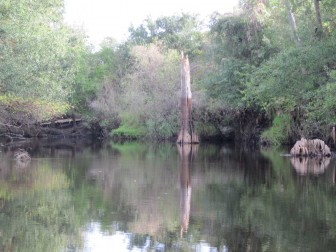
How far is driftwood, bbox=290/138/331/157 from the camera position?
30.0m

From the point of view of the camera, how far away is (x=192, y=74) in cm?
5000

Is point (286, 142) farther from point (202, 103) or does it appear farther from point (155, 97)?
point (155, 97)

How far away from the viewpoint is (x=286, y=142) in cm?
4050

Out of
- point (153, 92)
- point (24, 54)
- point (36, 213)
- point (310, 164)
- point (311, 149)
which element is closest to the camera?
point (36, 213)

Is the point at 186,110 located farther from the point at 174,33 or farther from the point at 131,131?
the point at 174,33

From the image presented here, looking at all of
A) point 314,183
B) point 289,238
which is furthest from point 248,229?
point 314,183

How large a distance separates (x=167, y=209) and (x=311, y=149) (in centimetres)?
1810

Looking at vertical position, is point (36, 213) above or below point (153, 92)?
below

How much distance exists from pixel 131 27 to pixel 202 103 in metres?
23.2

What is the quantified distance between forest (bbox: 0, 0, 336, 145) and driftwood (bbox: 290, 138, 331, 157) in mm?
1503

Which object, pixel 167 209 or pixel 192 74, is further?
pixel 192 74

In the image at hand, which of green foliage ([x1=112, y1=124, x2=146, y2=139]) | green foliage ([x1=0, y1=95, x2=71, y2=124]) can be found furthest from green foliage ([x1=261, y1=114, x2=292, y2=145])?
green foliage ([x1=0, y1=95, x2=71, y2=124])

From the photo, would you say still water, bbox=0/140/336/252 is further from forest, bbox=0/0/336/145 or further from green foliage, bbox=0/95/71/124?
forest, bbox=0/0/336/145

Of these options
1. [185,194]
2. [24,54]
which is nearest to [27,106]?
[24,54]
